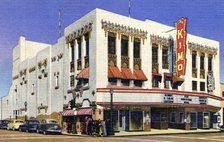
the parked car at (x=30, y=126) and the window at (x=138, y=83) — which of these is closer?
the parked car at (x=30, y=126)

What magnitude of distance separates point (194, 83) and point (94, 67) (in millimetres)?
17840

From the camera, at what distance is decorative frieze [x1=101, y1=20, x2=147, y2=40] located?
38.6 meters

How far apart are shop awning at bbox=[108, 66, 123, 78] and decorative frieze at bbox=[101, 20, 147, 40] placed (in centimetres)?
417

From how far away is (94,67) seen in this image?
3759cm

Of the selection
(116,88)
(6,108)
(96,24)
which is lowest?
(6,108)

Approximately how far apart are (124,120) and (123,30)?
10.3m

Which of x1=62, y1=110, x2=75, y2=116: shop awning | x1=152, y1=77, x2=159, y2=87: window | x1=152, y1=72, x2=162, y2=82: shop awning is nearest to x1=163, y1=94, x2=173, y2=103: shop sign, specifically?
x1=152, y1=77, x2=159, y2=87: window

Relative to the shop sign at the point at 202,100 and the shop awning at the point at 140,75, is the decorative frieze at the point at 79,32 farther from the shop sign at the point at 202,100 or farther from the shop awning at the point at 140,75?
the shop sign at the point at 202,100

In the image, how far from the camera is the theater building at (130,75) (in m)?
38.1

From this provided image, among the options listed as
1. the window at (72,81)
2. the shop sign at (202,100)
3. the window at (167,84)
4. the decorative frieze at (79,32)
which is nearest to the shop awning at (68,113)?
the window at (72,81)

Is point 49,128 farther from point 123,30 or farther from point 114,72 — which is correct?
point 123,30

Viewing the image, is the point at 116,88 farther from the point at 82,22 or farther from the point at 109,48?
the point at 82,22

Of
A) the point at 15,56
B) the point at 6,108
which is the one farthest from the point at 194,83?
the point at 6,108

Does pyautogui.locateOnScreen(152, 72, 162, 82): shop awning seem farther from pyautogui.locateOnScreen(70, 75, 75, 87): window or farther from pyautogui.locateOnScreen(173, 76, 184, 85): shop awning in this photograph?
pyautogui.locateOnScreen(70, 75, 75, 87): window
